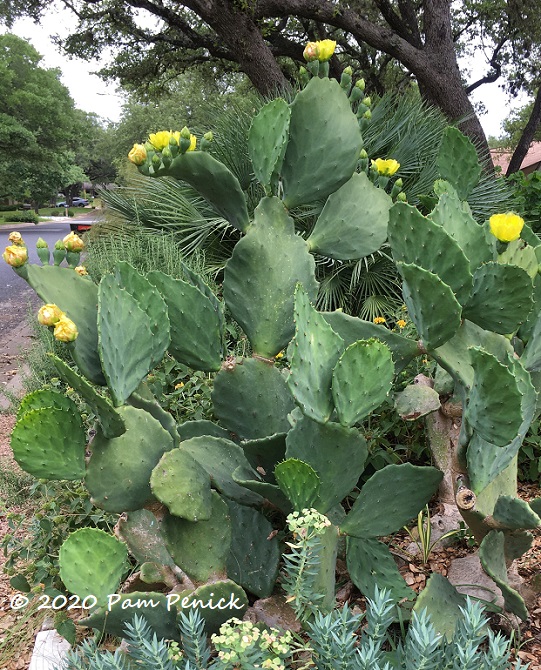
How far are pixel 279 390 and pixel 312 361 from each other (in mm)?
375

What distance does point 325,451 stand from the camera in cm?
148

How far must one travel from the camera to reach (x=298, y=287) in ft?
4.77

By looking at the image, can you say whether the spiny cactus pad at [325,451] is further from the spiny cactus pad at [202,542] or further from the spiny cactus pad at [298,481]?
the spiny cactus pad at [202,542]

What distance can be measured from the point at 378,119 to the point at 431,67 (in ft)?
15.7

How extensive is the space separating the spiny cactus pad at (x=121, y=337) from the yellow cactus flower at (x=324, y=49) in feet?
3.17

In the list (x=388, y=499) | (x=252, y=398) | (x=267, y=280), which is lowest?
(x=388, y=499)

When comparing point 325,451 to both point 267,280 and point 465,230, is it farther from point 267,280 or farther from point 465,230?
point 465,230

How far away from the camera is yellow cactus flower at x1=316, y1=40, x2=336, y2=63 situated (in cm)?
176

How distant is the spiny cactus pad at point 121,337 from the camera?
140 cm

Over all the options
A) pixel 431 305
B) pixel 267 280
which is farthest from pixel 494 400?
pixel 267 280

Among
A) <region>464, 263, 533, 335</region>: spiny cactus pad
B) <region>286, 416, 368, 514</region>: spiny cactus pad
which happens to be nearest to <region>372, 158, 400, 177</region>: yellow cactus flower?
<region>464, 263, 533, 335</region>: spiny cactus pad

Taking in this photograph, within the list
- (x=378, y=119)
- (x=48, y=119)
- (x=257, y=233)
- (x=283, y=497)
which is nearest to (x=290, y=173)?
(x=257, y=233)

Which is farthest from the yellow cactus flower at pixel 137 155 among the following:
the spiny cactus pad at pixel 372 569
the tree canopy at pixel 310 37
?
the tree canopy at pixel 310 37

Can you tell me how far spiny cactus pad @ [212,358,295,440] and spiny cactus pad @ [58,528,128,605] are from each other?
56 centimetres
